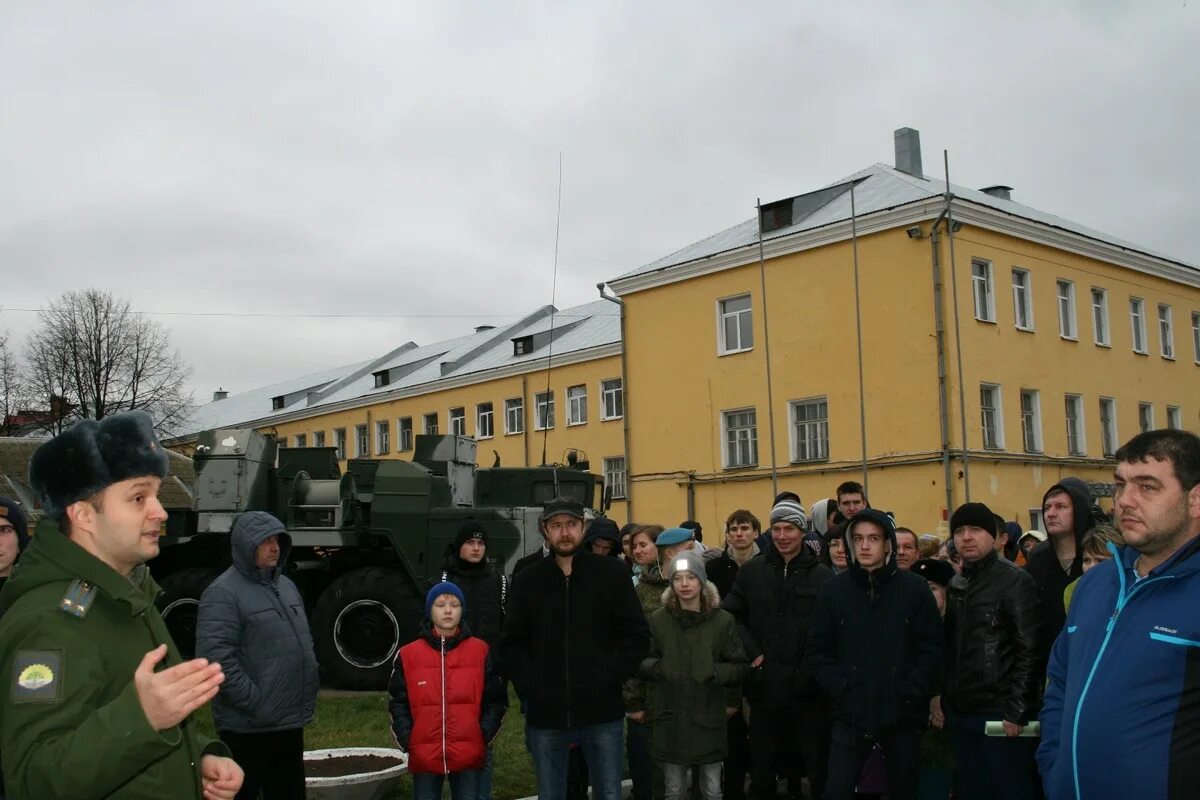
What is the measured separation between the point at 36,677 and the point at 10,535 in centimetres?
255

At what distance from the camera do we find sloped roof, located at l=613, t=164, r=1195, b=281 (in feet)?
84.4

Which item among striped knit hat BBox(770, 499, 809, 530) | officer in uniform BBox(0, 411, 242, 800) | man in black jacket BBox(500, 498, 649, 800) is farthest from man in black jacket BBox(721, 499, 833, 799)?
officer in uniform BBox(0, 411, 242, 800)

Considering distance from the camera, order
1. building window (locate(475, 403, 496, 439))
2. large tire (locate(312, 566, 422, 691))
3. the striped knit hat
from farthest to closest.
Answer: building window (locate(475, 403, 496, 439)) < large tire (locate(312, 566, 422, 691)) < the striped knit hat

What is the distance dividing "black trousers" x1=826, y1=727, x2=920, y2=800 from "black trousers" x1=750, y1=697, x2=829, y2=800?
93cm

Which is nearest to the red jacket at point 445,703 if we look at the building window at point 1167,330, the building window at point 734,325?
the building window at point 734,325

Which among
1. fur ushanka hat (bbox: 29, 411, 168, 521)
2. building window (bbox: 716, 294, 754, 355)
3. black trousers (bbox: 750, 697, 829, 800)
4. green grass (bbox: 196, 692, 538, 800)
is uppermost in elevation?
building window (bbox: 716, 294, 754, 355)

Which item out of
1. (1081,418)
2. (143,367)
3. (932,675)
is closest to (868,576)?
(932,675)

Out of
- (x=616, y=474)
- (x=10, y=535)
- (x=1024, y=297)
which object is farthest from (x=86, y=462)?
(x=616, y=474)

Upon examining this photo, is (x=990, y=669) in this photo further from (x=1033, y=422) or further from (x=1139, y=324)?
A: (x=1139, y=324)

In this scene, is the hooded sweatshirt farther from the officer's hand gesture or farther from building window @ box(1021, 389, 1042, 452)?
building window @ box(1021, 389, 1042, 452)

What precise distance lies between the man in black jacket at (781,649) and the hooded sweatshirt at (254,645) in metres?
2.58

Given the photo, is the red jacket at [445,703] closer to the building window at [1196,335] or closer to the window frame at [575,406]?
the window frame at [575,406]

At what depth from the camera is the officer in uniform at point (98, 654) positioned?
8.26ft

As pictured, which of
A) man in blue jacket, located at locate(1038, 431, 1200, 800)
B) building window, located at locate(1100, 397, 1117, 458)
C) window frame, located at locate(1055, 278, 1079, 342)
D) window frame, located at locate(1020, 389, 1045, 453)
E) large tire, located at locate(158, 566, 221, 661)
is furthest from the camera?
building window, located at locate(1100, 397, 1117, 458)
